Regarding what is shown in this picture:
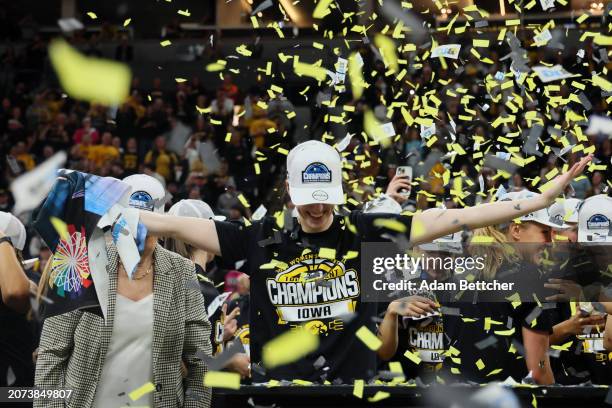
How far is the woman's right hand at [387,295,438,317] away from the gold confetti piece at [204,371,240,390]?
0.83 meters

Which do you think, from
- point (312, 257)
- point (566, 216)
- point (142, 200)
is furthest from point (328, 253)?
point (566, 216)

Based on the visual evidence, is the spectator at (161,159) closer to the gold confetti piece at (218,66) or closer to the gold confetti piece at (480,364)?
the gold confetti piece at (218,66)

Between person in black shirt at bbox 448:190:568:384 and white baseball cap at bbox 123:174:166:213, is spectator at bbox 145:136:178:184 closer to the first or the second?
white baseball cap at bbox 123:174:166:213

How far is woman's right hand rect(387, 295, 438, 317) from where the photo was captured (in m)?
4.91

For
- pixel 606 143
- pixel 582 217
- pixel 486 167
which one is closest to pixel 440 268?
pixel 582 217

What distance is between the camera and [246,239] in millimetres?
4930

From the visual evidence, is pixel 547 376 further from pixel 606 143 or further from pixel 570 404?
pixel 606 143

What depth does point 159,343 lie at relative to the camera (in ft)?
15.3

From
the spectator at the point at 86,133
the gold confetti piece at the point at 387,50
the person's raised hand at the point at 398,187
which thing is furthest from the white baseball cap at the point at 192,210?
the spectator at the point at 86,133

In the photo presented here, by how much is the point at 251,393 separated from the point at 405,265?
0.86 m

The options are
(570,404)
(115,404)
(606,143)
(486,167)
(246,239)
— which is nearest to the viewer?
(570,404)

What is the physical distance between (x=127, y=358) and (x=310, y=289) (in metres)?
0.85

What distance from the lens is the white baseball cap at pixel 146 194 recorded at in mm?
5684

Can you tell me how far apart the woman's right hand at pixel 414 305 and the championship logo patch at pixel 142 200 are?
148 cm
